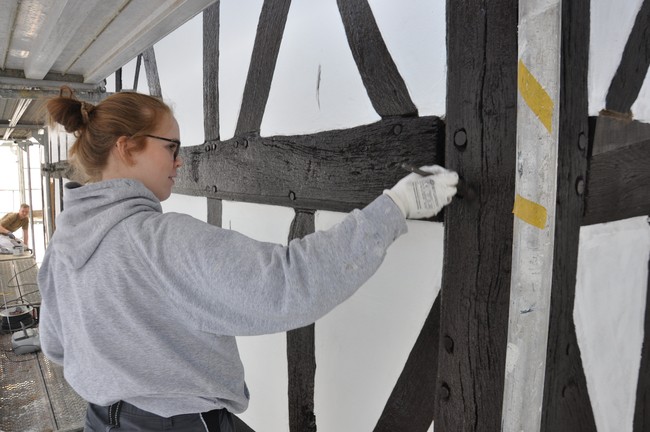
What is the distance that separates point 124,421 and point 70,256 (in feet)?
1.50

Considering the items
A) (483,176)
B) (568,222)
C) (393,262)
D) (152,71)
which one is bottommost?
(393,262)

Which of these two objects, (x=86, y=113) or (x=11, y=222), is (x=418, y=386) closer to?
(x=86, y=113)

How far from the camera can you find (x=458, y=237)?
3.44 feet

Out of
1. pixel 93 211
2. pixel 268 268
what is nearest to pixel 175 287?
pixel 268 268

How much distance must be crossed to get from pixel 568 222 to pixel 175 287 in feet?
2.86

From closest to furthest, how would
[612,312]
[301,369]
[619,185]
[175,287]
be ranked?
[175,287], [619,185], [612,312], [301,369]

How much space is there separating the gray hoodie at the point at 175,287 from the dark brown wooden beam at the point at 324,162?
0.99 feet

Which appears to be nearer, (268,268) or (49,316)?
(268,268)

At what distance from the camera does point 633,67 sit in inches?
47.8

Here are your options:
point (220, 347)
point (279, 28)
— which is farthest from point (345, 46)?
point (220, 347)

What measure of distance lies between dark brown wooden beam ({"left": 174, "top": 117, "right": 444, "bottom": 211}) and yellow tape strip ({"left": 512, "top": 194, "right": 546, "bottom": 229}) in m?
0.30

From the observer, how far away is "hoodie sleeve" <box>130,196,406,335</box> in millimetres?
848

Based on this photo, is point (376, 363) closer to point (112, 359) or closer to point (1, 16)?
point (112, 359)

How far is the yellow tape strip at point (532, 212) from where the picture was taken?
2.74ft
